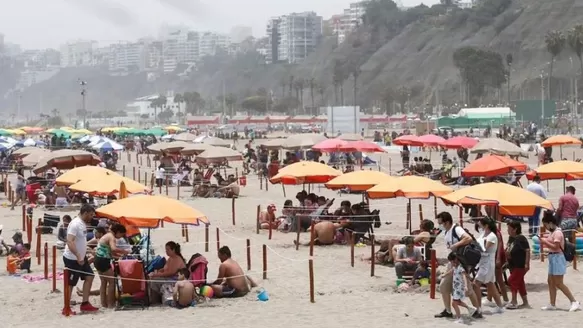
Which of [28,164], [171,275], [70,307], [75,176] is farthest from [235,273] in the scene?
[28,164]

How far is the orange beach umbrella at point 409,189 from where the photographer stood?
16.5m

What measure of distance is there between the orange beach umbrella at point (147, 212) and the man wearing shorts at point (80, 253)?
0.71m

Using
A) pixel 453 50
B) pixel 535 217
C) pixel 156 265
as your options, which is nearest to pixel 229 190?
pixel 535 217

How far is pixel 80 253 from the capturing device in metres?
12.0

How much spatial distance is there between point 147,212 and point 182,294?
1.23 metres

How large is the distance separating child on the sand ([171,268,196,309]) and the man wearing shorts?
3.28ft

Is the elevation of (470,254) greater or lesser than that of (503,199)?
lesser

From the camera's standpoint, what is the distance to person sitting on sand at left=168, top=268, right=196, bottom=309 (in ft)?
40.2

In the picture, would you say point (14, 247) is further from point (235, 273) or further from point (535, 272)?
point (535, 272)

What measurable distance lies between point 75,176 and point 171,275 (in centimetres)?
871

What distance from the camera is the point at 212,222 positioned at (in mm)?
22016

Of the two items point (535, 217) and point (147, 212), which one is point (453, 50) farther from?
point (147, 212)

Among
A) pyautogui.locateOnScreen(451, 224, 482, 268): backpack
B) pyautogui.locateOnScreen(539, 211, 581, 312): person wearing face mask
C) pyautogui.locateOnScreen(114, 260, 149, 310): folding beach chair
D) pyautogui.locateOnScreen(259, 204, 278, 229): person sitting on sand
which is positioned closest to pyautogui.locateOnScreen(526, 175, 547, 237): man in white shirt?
pyautogui.locateOnScreen(259, 204, 278, 229): person sitting on sand

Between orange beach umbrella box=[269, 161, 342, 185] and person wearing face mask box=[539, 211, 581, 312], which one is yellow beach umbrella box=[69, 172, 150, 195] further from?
person wearing face mask box=[539, 211, 581, 312]
